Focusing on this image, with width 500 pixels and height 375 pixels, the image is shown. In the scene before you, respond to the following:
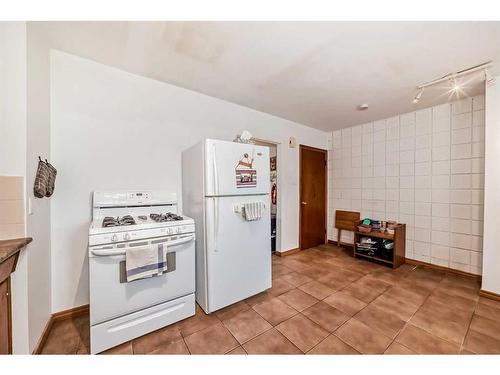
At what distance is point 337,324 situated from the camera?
163 cm

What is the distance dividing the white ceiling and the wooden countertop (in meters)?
1.47

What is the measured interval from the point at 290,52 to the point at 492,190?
98.7 inches

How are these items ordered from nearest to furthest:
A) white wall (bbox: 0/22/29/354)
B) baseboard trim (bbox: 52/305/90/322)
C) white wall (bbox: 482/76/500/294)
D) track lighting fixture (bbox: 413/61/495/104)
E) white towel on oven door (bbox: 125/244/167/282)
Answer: white wall (bbox: 0/22/29/354) < white towel on oven door (bbox: 125/244/167/282) < baseboard trim (bbox: 52/305/90/322) < track lighting fixture (bbox: 413/61/495/104) < white wall (bbox: 482/76/500/294)

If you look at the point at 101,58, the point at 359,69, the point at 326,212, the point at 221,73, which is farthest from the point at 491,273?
the point at 101,58

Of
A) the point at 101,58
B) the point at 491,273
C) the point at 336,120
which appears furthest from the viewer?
the point at 336,120

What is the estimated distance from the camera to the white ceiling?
1.36 metres

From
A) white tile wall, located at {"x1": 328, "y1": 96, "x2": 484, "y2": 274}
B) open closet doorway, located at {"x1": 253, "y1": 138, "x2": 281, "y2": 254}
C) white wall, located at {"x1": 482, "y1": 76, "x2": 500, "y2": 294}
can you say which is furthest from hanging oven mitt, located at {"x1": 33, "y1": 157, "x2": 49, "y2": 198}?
white tile wall, located at {"x1": 328, "y1": 96, "x2": 484, "y2": 274}

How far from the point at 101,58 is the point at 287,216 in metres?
3.04

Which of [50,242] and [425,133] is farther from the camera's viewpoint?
[425,133]

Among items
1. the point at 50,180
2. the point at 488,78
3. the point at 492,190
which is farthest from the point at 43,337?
the point at 488,78

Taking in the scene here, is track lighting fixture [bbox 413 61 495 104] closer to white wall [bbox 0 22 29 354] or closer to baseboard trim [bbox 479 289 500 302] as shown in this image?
baseboard trim [bbox 479 289 500 302]
